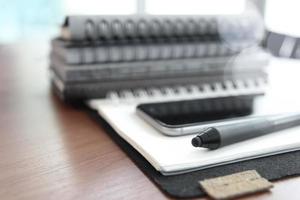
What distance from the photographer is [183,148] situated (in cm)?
35

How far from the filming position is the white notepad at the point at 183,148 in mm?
318

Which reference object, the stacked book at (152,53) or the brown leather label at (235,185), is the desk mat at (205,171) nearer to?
the brown leather label at (235,185)

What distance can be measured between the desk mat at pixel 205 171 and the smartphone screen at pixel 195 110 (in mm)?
59

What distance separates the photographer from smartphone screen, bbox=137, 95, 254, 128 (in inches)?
15.9

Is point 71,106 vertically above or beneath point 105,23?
beneath

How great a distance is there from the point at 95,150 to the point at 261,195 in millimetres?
161

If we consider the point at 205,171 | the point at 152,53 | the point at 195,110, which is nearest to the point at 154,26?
the point at 152,53

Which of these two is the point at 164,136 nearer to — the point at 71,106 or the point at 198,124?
the point at 198,124

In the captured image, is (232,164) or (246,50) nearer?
(232,164)

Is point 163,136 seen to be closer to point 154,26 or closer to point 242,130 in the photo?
point 242,130

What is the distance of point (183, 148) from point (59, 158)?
0.37ft

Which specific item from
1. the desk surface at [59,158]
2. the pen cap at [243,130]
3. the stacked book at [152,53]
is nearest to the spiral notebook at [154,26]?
the stacked book at [152,53]

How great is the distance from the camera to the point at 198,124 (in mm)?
Result: 390

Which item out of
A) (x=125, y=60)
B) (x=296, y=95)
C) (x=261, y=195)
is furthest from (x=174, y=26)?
(x=261, y=195)
